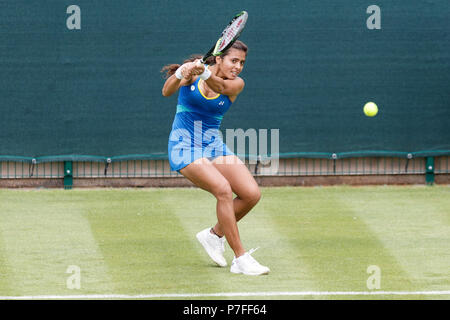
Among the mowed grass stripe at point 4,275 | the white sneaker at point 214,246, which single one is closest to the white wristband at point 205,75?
the white sneaker at point 214,246

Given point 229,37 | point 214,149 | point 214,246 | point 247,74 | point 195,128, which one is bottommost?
point 214,246

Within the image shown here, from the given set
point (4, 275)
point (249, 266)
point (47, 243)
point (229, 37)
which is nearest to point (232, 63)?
point (229, 37)

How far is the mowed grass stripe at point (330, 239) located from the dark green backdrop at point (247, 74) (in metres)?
0.77

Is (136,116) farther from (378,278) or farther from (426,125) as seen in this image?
(378,278)

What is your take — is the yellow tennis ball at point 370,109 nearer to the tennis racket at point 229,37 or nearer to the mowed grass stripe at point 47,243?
the mowed grass stripe at point 47,243

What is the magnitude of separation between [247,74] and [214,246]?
3.81 meters

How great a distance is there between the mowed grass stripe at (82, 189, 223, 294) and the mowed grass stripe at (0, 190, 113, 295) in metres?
0.13

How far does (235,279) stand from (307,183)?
4.40 metres

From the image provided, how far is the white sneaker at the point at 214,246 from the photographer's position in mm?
6148

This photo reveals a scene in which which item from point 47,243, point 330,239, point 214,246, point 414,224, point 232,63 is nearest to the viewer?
point 232,63

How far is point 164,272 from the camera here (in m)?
5.92

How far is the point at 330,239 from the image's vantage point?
7191mm

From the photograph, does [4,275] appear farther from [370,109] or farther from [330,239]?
[370,109]
